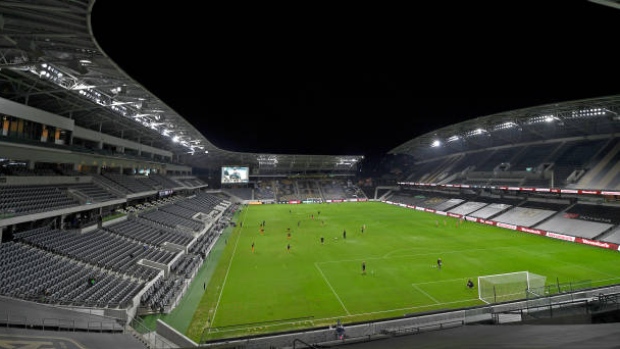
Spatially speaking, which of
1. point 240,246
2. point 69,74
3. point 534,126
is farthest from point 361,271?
point 534,126

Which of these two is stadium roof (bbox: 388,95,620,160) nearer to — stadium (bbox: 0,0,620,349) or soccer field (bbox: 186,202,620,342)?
stadium (bbox: 0,0,620,349)

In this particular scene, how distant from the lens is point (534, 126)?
57000 millimetres

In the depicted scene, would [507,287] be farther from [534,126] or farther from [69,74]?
[534,126]

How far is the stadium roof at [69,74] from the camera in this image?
1327 cm

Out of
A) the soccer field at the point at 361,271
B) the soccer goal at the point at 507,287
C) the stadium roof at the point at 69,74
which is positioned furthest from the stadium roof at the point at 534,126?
the stadium roof at the point at 69,74

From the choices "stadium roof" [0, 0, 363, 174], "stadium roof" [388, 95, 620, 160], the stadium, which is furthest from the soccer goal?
"stadium roof" [388, 95, 620, 160]

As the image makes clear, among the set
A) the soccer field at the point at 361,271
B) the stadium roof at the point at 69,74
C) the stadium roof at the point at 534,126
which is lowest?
the soccer field at the point at 361,271

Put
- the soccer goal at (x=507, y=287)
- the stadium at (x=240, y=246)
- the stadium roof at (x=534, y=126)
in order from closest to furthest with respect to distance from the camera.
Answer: the stadium at (x=240, y=246) < the soccer goal at (x=507, y=287) < the stadium roof at (x=534, y=126)

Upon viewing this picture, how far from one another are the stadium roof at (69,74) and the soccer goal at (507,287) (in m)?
26.2

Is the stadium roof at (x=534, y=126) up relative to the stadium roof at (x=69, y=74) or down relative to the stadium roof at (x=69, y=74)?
up

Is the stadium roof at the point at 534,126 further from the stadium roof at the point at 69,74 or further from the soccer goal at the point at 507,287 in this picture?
the stadium roof at the point at 69,74

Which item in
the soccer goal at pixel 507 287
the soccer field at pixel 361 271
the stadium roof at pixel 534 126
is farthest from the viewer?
the stadium roof at pixel 534 126

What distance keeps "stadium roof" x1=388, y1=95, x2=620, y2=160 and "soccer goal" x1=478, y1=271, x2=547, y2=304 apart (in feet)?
96.7

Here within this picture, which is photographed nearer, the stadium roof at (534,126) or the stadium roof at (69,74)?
the stadium roof at (69,74)
